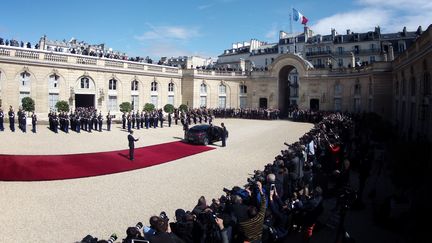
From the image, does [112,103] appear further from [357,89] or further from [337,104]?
[357,89]

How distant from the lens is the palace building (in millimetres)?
24875

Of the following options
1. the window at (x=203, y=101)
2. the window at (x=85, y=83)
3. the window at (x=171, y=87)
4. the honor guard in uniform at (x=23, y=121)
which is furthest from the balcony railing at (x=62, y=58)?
the window at (x=203, y=101)

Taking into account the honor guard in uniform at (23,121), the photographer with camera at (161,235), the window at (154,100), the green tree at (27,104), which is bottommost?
the photographer with camera at (161,235)

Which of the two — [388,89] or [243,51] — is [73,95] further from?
[243,51]

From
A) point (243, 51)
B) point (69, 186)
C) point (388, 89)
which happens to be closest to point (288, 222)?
point (69, 186)

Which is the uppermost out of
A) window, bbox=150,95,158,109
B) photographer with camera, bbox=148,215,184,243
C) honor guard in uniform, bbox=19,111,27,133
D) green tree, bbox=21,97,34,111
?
window, bbox=150,95,158,109

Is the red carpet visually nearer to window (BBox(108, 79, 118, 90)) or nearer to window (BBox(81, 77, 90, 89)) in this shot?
window (BBox(81, 77, 90, 89))

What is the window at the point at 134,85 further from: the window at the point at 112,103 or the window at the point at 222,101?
the window at the point at 222,101

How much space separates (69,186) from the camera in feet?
41.9

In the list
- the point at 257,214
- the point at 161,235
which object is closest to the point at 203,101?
the point at 257,214

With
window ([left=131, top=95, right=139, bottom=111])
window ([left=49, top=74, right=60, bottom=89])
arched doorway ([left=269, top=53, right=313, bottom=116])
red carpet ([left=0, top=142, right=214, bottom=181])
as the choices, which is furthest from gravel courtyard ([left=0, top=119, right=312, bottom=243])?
arched doorway ([left=269, top=53, right=313, bottom=116])

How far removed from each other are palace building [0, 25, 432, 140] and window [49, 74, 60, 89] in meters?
0.09

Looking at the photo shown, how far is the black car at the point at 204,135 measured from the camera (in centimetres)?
2312

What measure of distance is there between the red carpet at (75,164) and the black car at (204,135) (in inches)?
103
